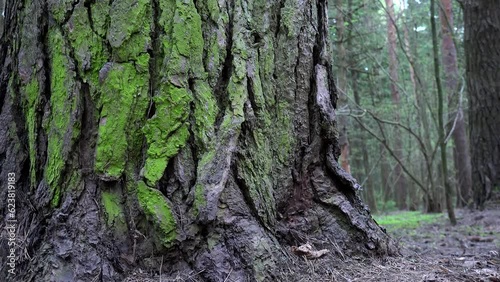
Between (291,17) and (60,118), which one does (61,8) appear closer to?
(60,118)

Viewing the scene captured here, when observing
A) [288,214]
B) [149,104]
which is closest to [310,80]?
[288,214]

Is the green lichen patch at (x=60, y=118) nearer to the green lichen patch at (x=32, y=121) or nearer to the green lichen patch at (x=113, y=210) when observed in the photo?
the green lichen patch at (x=32, y=121)

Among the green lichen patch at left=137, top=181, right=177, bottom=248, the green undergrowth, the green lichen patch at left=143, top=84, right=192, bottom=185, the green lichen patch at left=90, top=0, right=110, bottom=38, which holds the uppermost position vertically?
the green lichen patch at left=90, top=0, right=110, bottom=38

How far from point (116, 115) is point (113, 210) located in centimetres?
41

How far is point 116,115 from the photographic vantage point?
199cm

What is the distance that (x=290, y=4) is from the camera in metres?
2.36

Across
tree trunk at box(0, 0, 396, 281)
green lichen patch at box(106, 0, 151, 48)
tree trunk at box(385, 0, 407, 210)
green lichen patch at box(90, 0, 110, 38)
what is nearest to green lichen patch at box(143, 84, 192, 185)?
tree trunk at box(0, 0, 396, 281)

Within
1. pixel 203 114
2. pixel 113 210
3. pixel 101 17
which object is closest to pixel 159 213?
pixel 113 210

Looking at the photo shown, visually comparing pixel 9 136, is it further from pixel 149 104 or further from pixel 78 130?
pixel 149 104

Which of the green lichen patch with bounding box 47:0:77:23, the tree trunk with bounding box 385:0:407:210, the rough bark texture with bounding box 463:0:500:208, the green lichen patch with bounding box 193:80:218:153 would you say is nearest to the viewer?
the green lichen patch with bounding box 193:80:218:153

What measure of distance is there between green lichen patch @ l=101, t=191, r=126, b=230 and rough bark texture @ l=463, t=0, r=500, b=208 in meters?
5.97

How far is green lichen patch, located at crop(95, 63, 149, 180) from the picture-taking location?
1.97m

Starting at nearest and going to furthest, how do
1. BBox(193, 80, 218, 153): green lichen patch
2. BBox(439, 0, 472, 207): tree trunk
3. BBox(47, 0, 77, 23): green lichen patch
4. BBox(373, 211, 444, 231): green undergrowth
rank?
BBox(193, 80, 218, 153): green lichen patch < BBox(47, 0, 77, 23): green lichen patch < BBox(373, 211, 444, 231): green undergrowth < BBox(439, 0, 472, 207): tree trunk

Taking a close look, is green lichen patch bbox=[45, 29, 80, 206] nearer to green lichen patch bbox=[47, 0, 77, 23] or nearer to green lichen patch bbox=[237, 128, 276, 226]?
green lichen patch bbox=[47, 0, 77, 23]
